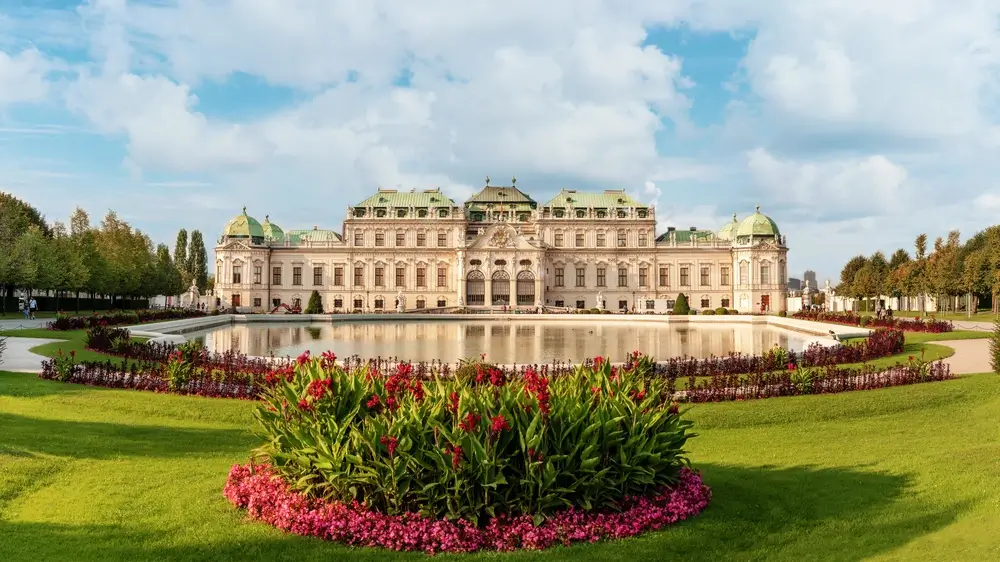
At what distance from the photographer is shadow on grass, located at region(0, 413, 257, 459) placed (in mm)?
11359

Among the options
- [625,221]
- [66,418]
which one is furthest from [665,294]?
[66,418]

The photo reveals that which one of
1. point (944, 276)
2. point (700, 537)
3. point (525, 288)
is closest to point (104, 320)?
point (700, 537)

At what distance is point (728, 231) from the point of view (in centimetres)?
8981

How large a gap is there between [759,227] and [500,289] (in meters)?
32.0

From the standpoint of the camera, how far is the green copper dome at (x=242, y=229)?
8450cm

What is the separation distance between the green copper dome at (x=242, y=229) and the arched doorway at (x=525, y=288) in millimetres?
32016

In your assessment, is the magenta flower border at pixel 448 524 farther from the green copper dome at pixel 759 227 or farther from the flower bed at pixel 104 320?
the green copper dome at pixel 759 227

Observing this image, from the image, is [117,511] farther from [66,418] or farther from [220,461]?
[66,418]

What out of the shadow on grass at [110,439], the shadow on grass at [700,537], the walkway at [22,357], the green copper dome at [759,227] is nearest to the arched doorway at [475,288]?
the green copper dome at [759,227]

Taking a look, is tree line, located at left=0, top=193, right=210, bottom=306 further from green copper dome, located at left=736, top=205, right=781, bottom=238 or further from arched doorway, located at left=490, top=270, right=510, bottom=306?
green copper dome, located at left=736, top=205, right=781, bottom=238

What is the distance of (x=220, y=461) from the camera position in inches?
445

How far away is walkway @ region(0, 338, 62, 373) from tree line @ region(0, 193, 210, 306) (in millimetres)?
25206

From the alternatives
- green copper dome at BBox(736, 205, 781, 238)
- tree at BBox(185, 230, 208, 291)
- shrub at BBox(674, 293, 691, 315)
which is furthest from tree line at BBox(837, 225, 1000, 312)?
tree at BBox(185, 230, 208, 291)

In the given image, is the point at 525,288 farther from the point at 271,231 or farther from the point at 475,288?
the point at 271,231
